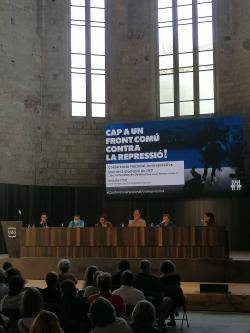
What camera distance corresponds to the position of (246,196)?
14828 millimetres

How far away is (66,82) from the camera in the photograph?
1708 cm

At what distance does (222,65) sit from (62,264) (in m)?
11.0

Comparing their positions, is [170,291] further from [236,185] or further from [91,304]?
[236,185]

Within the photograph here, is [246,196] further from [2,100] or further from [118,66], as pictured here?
[2,100]

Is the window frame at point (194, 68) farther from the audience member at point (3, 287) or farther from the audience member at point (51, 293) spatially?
the audience member at point (51, 293)

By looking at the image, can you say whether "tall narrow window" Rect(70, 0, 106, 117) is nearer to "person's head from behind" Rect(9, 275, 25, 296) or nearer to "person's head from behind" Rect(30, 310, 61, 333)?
"person's head from behind" Rect(9, 275, 25, 296)

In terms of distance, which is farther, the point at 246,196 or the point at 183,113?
the point at 183,113

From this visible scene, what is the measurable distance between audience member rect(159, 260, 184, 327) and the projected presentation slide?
7770mm

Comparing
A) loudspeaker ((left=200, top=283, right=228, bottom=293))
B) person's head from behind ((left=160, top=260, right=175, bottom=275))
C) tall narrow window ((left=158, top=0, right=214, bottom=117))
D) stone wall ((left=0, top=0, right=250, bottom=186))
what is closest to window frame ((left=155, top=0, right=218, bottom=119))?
tall narrow window ((left=158, top=0, right=214, bottom=117))

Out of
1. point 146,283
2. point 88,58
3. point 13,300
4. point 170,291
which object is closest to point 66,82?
point 88,58

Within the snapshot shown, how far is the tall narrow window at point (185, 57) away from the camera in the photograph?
16.7 metres

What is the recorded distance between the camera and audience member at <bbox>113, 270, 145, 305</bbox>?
5.84 meters

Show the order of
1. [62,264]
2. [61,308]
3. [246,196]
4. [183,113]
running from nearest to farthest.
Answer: [61,308] < [62,264] < [246,196] < [183,113]

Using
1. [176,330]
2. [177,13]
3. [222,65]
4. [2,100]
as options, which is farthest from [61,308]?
[177,13]
